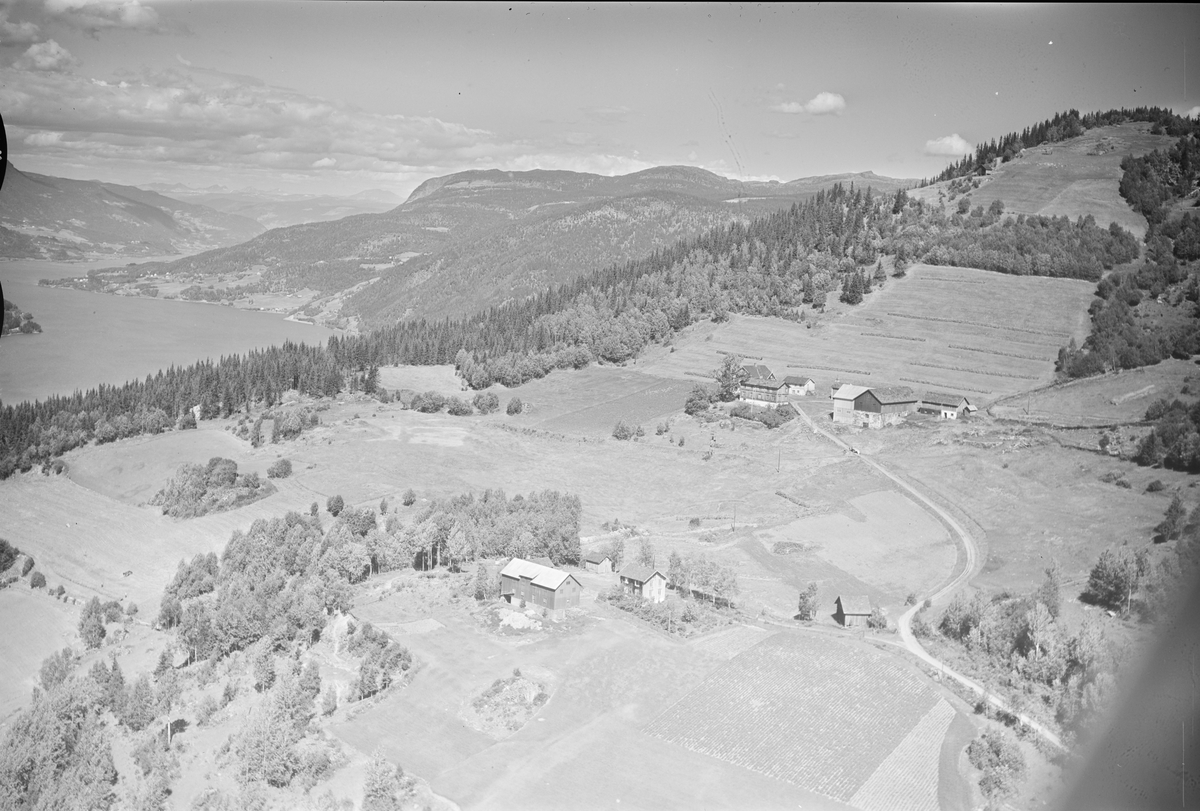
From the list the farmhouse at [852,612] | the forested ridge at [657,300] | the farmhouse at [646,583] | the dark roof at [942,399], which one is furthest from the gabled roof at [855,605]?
the forested ridge at [657,300]

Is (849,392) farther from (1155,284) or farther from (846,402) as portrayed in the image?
(1155,284)

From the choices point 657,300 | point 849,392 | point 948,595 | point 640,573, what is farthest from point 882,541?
point 657,300

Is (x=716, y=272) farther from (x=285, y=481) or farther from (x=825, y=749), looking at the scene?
(x=825, y=749)

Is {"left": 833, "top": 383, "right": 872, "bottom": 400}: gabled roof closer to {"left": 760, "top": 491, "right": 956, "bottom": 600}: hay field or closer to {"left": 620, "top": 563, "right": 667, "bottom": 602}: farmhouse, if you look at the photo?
{"left": 760, "top": 491, "right": 956, "bottom": 600}: hay field

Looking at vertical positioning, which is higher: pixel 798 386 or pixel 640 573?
pixel 798 386

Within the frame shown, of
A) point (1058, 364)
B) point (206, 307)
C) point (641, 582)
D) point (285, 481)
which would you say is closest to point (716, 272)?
point (1058, 364)
